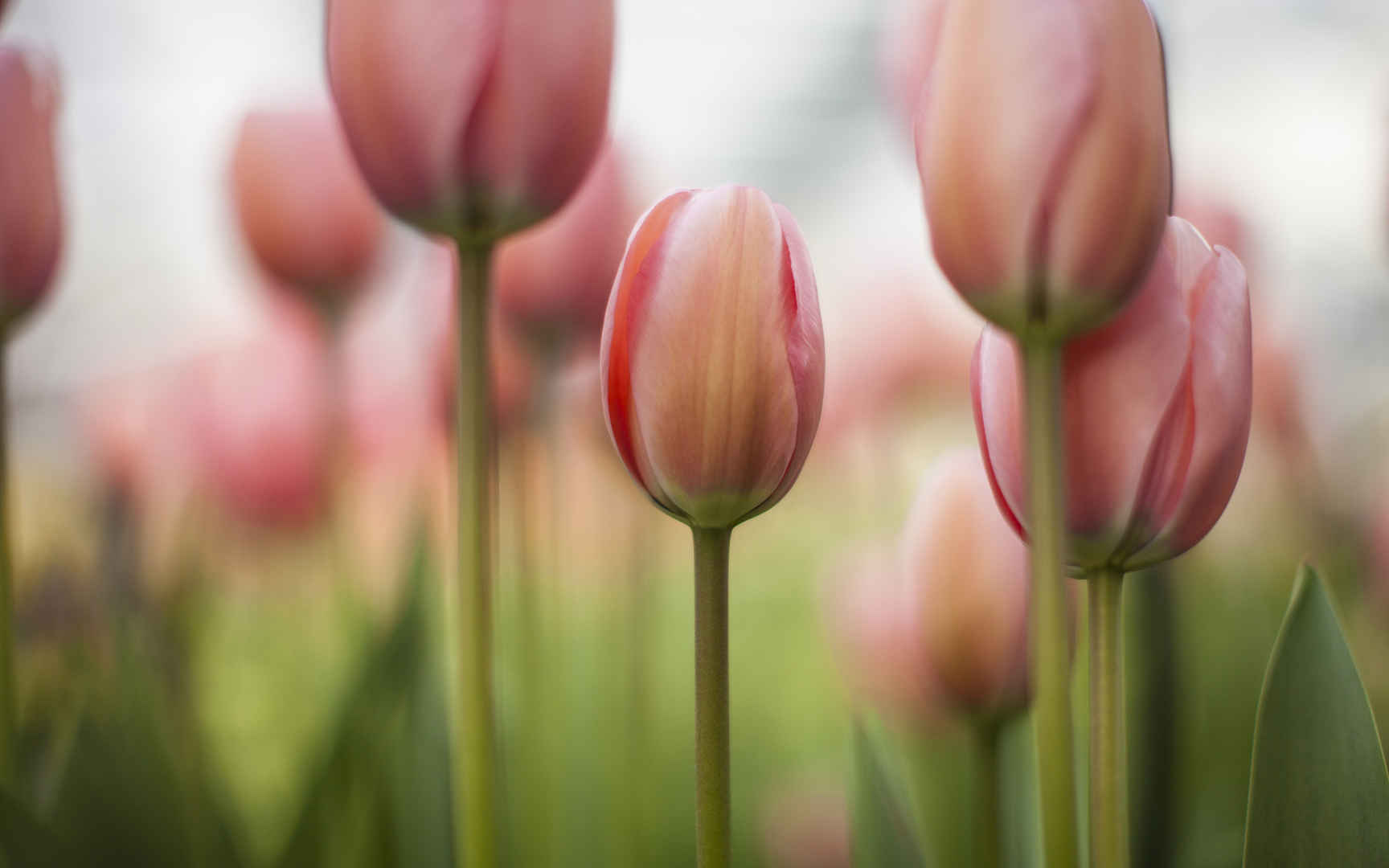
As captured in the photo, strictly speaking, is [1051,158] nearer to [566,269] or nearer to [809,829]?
[566,269]

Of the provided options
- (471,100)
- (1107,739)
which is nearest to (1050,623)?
(1107,739)

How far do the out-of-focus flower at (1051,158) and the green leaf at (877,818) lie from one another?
17cm

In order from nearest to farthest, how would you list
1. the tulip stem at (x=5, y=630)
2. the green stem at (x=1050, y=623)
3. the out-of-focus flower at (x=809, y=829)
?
the green stem at (x=1050, y=623), the tulip stem at (x=5, y=630), the out-of-focus flower at (x=809, y=829)

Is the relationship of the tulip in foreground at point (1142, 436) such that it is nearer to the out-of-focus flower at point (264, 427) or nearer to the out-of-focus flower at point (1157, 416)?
the out-of-focus flower at point (1157, 416)

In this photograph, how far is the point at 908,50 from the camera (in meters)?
0.31

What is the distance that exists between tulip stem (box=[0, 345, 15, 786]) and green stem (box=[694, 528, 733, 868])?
192mm

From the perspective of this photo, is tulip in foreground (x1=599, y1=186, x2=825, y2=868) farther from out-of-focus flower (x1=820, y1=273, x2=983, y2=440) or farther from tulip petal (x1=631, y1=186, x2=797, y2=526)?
out-of-focus flower (x1=820, y1=273, x2=983, y2=440)

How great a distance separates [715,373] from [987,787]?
0.51ft

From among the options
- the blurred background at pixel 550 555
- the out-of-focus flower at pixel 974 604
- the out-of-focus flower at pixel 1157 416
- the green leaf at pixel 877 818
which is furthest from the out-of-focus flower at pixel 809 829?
the out-of-focus flower at pixel 1157 416

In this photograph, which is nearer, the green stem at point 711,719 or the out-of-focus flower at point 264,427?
the green stem at point 711,719

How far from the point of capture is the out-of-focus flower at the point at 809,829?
1.85 feet

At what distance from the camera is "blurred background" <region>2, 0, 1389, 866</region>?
392 millimetres

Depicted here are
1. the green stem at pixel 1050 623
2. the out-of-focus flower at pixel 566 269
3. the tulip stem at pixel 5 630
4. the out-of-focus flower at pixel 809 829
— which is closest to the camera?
the green stem at pixel 1050 623

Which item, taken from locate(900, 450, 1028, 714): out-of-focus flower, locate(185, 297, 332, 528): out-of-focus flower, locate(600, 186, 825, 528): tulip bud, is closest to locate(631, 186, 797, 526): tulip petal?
locate(600, 186, 825, 528): tulip bud
